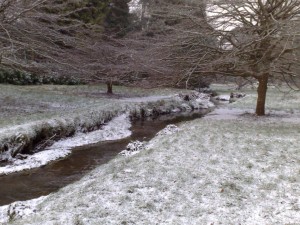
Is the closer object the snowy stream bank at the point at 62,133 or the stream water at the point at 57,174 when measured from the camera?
the stream water at the point at 57,174

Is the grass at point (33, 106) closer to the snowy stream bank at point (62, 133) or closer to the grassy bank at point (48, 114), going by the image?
the grassy bank at point (48, 114)

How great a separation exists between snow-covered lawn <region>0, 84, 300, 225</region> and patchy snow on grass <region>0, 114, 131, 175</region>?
2.14m

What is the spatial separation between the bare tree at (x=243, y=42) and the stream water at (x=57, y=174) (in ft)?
11.9

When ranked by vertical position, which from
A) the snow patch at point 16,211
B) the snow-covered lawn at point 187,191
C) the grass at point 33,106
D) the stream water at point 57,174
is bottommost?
the stream water at point 57,174

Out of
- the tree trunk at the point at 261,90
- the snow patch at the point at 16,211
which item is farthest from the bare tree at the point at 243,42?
the snow patch at the point at 16,211

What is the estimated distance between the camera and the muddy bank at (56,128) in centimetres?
954

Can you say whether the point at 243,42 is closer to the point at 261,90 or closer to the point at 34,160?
the point at 261,90

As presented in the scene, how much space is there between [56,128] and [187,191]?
664 centimetres

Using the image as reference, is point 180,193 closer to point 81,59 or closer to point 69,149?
point 69,149

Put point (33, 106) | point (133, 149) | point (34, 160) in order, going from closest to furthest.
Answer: point (34, 160) → point (133, 149) → point (33, 106)

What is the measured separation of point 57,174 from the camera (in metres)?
8.70

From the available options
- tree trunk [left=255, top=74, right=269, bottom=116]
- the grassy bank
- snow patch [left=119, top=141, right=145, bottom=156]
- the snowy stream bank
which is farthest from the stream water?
tree trunk [left=255, top=74, right=269, bottom=116]

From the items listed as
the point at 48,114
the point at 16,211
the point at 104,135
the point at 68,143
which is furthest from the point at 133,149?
the point at 16,211

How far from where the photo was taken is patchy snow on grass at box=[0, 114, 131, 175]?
9.04 metres
